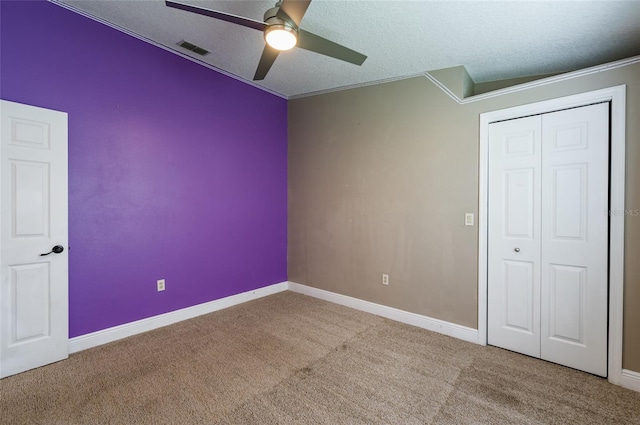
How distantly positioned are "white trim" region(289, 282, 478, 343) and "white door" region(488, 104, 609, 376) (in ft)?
0.88

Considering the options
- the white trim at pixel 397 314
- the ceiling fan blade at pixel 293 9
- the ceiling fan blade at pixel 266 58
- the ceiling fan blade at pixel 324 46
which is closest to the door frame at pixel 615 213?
the white trim at pixel 397 314

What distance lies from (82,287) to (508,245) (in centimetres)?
390

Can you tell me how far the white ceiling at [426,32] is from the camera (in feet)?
7.25

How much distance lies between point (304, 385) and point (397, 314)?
1608 mm

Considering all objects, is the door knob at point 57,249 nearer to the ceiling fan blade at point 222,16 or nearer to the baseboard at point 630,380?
the ceiling fan blade at point 222,16

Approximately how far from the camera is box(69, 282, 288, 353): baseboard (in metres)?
2.65

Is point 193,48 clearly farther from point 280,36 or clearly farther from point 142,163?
point 280,36

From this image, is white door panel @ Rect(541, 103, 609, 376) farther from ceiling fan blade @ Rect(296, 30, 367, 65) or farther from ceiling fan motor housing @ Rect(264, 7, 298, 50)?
ceiling fan motor housing @ Rect(264, 7, 298, 50)

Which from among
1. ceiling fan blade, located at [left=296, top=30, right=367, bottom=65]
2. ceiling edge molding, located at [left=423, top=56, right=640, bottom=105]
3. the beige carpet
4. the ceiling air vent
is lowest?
the beige carpet

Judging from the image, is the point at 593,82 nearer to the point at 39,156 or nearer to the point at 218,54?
the point at 218,54

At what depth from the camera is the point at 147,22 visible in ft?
8.66

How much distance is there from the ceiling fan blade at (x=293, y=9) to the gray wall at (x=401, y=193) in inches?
73.7

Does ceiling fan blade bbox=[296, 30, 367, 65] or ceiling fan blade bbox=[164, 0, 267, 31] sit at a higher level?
ceiling fan blade bbox=[164, 0, 267, 31]

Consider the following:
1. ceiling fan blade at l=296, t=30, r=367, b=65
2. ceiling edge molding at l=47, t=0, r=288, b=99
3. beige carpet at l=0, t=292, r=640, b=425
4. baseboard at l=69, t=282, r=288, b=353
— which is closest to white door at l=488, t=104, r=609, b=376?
beige carpet at l=0, t=292, r=640, b=425
